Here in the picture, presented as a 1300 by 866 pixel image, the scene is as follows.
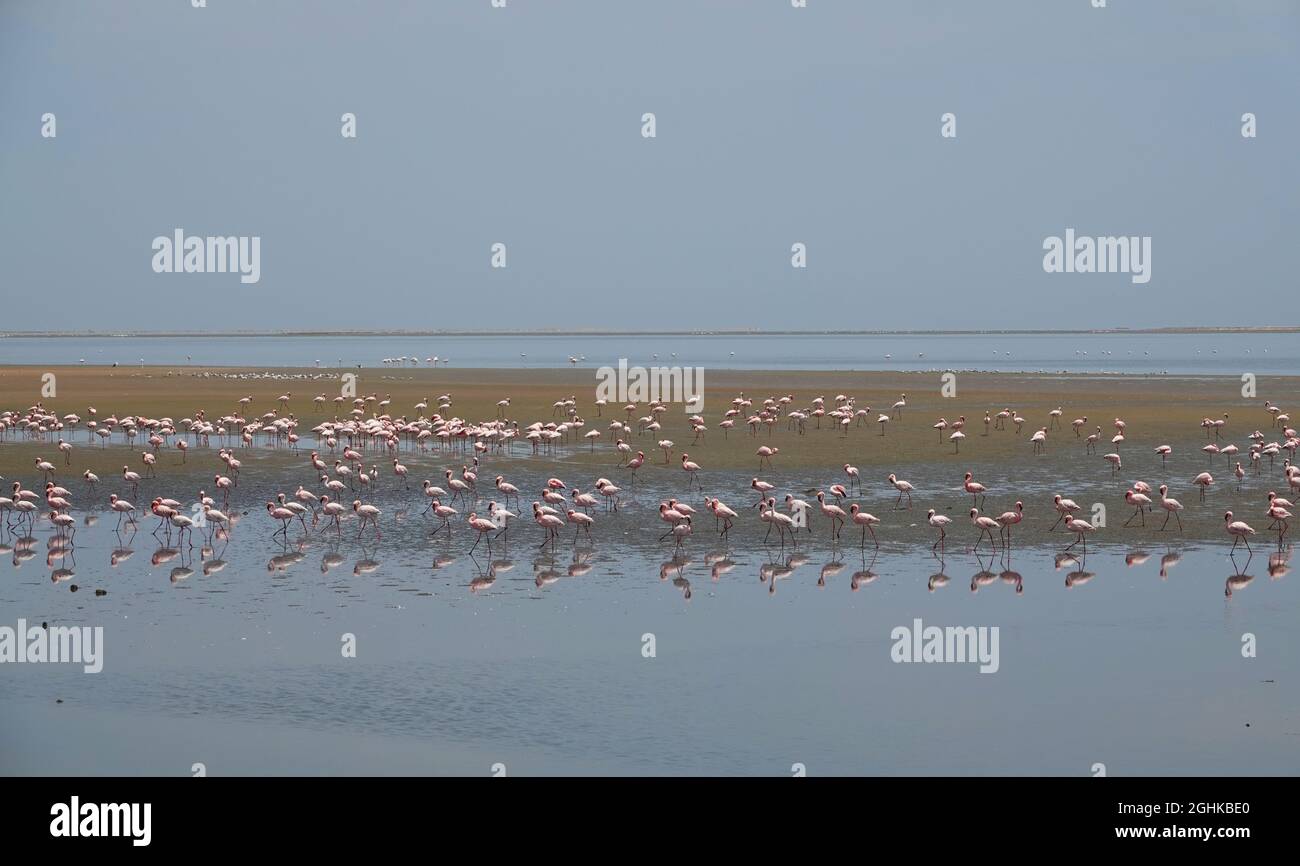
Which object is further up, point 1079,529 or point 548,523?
point 548,523

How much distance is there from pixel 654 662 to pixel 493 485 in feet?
38.0

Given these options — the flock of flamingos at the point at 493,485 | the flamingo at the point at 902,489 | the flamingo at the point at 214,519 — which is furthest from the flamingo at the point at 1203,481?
the flamingo at the point at 214,519

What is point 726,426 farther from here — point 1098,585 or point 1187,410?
point 1098,585

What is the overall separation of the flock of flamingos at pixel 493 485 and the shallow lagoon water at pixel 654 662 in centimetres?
56

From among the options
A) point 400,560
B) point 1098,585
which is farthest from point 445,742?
point 1098,585

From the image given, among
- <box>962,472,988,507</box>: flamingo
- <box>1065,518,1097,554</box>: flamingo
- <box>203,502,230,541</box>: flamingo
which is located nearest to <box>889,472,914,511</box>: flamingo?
<box>962,472,988,507</box>: flamingo

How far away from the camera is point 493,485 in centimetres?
2353

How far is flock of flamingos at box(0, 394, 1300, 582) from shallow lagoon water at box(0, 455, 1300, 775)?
0.56 meters

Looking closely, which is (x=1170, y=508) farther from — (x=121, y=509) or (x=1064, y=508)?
(x=121, y=509)

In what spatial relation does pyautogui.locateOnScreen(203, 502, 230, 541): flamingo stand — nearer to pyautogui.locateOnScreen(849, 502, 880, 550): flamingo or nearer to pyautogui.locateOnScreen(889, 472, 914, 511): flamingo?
pyautogui.locateOnScreen(849, 502, 880, 550): flamingo

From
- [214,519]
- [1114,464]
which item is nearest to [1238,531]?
[1114,464]

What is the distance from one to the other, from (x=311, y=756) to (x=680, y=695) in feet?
10.0

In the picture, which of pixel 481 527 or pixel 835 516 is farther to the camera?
pixel 835 516

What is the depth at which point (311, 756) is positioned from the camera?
Result: 394 inches
